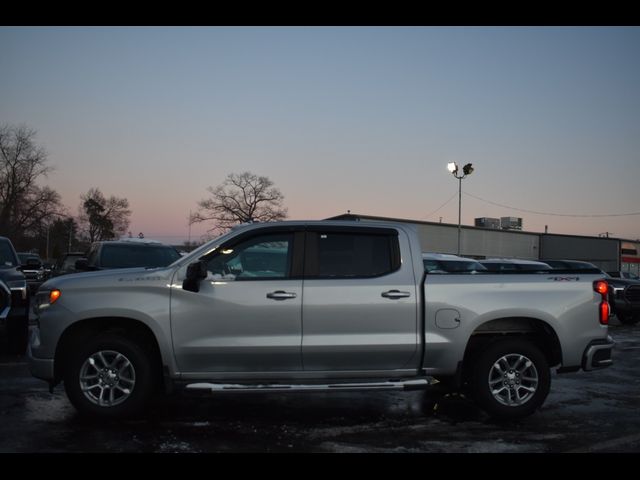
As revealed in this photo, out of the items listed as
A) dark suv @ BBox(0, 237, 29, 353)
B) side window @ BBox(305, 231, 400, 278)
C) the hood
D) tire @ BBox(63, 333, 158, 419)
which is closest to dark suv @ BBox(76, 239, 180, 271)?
dark suv @ BBox(0, 237, 29, 353)

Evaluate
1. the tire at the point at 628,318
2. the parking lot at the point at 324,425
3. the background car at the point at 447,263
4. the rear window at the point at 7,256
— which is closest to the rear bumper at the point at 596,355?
the parking lot at the point at 324,425

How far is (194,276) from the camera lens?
18.5ft

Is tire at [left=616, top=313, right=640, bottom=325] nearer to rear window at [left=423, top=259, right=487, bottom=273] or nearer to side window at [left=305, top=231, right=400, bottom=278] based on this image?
rear window at [left=423, top=259, right=487, bottom=273]

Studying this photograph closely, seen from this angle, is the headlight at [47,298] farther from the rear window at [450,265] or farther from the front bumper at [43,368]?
the rear window at [450,265]

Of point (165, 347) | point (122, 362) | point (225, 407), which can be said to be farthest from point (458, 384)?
point (122, 362)

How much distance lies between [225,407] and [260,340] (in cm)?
127

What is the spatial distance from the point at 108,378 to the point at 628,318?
50.3ft

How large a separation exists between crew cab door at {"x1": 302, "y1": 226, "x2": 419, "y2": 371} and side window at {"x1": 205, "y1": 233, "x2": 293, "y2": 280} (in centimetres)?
23

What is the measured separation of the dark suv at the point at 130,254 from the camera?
11664 mm

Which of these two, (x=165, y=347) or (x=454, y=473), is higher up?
(x=165, y=347)

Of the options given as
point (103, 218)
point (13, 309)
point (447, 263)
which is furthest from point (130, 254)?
point (103, 218)

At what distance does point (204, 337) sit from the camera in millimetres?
5715

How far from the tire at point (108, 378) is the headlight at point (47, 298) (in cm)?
49

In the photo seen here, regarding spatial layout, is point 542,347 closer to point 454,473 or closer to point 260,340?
point 454,473
